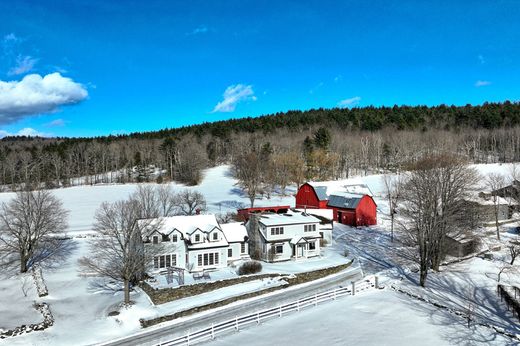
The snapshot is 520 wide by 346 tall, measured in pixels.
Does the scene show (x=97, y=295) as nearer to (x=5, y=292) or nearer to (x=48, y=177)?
(x=5, y=292)

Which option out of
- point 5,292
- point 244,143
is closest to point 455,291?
point 5,292

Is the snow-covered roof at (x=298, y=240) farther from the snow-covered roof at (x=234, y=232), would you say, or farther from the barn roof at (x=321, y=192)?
the barn roof at (x=321, y=192)

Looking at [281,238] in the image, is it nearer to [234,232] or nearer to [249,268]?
[234,232]

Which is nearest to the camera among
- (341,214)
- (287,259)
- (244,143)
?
(287,259)

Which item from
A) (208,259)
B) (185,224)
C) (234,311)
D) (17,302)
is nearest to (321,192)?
(185,224)

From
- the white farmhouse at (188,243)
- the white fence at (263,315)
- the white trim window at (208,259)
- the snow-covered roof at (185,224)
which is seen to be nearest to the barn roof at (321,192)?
the white farmhouse at (188,243)

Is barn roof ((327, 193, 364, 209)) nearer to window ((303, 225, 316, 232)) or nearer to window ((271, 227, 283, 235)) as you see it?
window ((303, 225, 316, 232))
